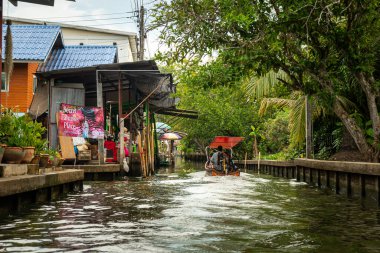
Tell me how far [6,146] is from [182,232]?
14.3 ft

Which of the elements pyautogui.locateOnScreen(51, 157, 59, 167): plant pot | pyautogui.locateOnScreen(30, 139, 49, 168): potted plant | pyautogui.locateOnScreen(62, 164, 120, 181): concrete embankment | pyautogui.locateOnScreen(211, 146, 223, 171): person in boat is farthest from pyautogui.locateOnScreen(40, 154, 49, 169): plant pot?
pyautogui.locateOnScreen(211, 146, 223, 171): person in boat

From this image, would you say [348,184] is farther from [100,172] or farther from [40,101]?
[40,101]

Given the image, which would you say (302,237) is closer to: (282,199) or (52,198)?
(282,199)

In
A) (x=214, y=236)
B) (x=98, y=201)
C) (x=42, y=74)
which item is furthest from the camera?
(x=42, y=74)

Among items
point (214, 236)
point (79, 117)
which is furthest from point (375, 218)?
point (79, 117)

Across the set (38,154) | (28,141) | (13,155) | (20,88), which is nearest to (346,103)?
(38,154)

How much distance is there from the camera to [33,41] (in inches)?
1024

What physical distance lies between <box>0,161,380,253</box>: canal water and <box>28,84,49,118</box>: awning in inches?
407

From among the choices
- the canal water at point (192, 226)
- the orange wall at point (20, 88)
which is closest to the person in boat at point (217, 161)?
the orange wall at point (20, 88)

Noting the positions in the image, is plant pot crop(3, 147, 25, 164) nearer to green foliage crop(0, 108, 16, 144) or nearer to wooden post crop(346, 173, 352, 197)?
green foliage crop(0, 108, 16, 144)

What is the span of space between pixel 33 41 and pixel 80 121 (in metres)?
9.30

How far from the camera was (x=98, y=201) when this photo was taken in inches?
470

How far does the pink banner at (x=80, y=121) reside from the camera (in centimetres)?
1806

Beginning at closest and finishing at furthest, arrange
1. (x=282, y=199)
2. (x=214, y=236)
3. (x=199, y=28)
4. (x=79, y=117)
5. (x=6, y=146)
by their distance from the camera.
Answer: (x=214, y=236) → (x=6, y=146) → (x=282, y=199) → (x=199, y=28) → (x=79, y=117)
